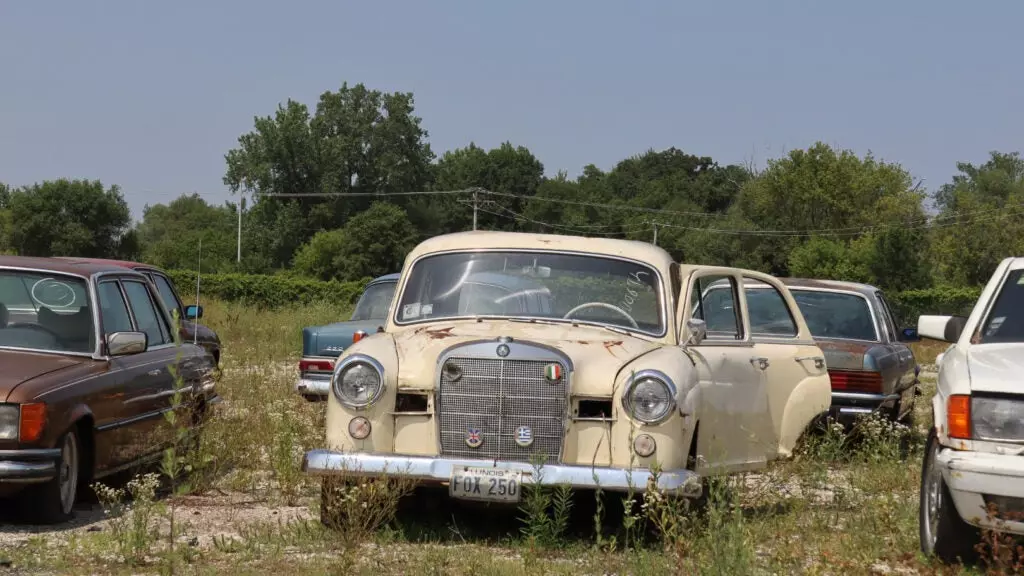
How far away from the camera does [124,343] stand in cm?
907

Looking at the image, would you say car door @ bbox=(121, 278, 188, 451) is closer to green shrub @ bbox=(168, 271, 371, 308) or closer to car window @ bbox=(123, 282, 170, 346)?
car window @ bbox=(123, 282, 170, 346)

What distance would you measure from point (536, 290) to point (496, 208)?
100655mm

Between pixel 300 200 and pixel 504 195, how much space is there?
18.8 m

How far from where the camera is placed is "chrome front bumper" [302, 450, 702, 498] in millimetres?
7129

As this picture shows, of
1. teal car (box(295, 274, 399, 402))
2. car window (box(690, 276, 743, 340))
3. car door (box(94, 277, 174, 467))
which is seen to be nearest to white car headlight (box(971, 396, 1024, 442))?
Answer: car window (box(690, 276, 743, 340))

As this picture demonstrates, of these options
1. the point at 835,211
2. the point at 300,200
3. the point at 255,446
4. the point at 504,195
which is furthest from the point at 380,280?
the point at 504,195

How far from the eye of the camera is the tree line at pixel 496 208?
290ft

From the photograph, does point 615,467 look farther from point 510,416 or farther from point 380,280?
point 380,280

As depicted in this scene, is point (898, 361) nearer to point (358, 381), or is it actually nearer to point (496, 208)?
point (358, 381)

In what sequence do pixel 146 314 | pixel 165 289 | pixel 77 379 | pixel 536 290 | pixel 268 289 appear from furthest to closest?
pixel 268 289 → pixel 165 289 → pixel 146 314 → pixel 536 290 → pixel 77 379

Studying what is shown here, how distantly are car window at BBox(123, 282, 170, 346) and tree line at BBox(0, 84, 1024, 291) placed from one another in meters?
65.4

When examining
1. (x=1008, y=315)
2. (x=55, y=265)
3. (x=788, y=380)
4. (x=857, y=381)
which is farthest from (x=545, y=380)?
(x=857, y=381)

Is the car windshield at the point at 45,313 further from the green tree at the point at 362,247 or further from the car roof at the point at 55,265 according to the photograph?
the green tree at the point at 362,247

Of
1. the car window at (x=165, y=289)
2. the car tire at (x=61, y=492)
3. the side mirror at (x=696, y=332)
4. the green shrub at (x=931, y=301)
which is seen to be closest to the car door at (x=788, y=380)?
the side mirror at (x=696, y=332)
